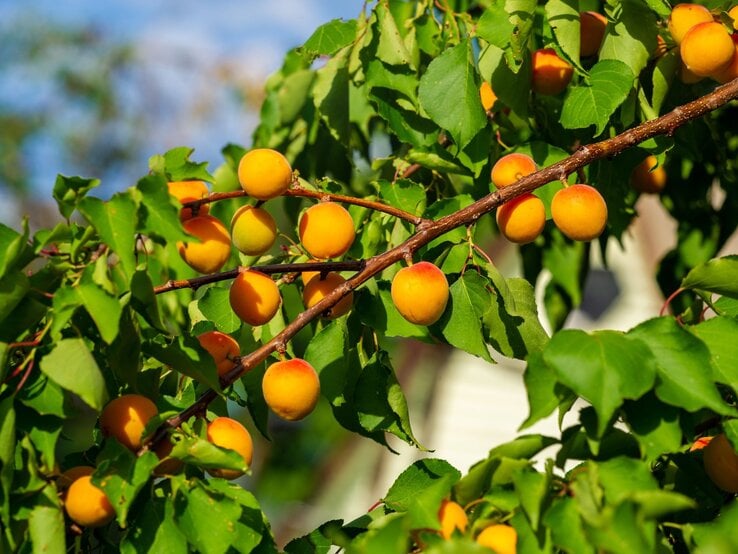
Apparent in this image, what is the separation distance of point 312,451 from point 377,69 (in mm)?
6123

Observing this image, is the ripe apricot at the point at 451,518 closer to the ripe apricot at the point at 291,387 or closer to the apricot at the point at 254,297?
the ripe apricot at the point at 291,387

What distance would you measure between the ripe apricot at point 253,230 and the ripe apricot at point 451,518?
397mm

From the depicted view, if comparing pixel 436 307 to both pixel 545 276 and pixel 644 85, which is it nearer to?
pixel 644 85

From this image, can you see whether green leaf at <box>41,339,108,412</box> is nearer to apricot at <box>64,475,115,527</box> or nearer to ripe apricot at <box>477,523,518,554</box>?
apricot at <box>64,475,115,527</box>

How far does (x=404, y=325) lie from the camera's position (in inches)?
47.7

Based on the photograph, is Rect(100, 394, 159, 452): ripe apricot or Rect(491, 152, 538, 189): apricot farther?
Rect(491, 152, 538, 189): apricot

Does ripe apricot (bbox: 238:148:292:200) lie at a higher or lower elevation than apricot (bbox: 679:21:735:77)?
higher

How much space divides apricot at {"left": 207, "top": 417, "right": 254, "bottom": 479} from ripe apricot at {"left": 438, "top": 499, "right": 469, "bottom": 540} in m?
0.21

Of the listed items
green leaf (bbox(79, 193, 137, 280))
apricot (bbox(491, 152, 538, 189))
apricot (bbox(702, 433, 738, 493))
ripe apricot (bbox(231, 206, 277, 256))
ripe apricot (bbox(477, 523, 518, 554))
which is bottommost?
apricot (bbox(702, 433, 738, 493))

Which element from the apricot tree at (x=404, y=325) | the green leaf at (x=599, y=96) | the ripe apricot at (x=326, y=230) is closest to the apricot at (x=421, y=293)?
the apricot tree at (x=404, y=325)

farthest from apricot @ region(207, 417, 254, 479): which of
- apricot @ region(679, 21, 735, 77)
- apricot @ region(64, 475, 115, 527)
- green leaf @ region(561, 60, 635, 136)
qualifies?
apricot @ region(679, 21, 735, 77)

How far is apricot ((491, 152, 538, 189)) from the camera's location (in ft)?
4.16

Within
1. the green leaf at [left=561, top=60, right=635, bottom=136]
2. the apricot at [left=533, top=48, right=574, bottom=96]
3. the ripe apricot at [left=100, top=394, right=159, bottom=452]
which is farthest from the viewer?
the apricot at [left=533, top=48, right=574, bottom=96]

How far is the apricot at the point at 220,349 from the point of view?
43.9 inches
